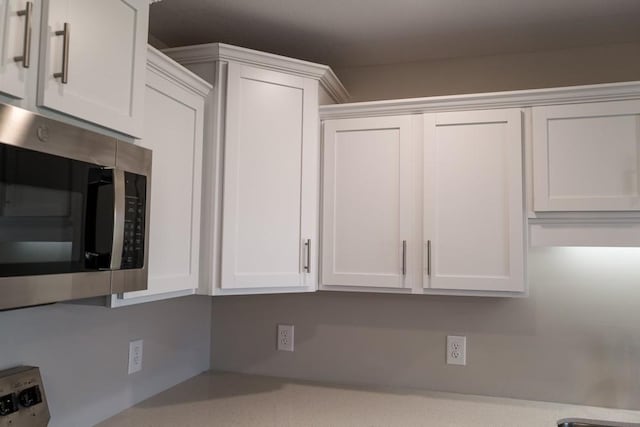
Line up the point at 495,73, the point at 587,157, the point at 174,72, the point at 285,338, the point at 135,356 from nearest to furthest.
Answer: the point at 174,72 → the point at 587,157 → the point at 135,356 → the point at 495,73 → the point at 285,338

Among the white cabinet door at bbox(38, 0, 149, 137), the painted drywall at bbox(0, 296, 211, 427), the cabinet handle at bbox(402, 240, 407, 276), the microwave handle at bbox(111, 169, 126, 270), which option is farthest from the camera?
the cabinet handle at bbox(402, 240, 407, 276)

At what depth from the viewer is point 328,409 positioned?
1.84 meters

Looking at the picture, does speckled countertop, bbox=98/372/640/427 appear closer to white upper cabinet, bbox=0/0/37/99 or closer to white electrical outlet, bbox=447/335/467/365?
white electrical outlet, bbox=447/335/467/365

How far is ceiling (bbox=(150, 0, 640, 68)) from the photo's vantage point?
179cm

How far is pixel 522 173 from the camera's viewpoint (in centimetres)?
184

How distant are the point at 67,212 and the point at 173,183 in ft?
1.77

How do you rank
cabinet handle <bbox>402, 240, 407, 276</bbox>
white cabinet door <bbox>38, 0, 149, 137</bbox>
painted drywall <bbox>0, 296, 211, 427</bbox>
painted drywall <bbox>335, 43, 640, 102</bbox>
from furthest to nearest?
painted drywall <bbox>335, 43, 640, 102</bbox>
cabinet handle <bbox>402, 240, 407, 276</bbox>
painted drywall <bbox>0, 296, 211, 427</bbox>
white cabinet door <bbox>38, 0, 149, 137</bbox>

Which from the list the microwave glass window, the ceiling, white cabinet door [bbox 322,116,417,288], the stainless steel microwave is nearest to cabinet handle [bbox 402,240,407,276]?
white cabinet door [bbox 322,116,417,288]

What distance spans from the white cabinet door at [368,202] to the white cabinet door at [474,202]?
0.09m

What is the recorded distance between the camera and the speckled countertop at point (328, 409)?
1.71 meters

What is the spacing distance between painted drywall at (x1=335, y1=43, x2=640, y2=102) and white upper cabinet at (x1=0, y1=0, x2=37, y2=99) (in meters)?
1.59

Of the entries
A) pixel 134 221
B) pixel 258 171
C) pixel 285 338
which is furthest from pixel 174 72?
pixel 285 338

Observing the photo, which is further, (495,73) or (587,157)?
(495,73)

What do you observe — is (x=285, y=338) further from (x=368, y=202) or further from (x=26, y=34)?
(x=26, y=34)
